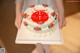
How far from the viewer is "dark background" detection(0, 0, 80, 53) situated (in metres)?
1.53

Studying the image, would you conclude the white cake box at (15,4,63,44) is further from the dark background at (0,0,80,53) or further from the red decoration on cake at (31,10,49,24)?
the dark background at (0,0,80,53)

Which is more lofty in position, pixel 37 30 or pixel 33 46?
pixel 37 30

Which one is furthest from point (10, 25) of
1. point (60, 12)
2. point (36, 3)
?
point (60, 12)

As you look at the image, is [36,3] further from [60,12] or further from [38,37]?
[38,37]

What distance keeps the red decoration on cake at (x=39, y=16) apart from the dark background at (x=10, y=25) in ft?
2.13

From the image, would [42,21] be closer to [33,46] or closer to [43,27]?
[43,27]

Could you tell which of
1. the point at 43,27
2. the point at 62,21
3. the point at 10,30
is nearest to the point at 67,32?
the point at 10,30

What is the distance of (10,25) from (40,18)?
3.01 feet

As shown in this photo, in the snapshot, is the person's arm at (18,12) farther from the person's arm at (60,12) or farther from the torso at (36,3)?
the person's arm at (60,12)

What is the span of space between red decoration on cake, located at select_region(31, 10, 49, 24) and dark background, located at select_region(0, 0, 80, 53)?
0.65 metres

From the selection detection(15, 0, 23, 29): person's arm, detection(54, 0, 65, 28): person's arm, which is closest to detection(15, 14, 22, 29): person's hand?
detection(15, 0, 23, 29): person's arm

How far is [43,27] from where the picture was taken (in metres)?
0.86

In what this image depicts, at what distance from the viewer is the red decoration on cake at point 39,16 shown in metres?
0.88

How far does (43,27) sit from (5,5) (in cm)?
126
